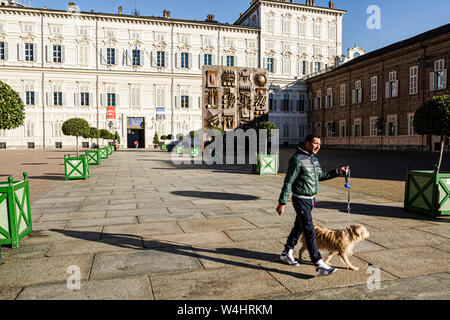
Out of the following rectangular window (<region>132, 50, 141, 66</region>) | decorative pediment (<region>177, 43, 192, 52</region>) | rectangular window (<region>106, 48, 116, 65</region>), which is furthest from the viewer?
decorative pediment (<region>177, 43, 192, 52</region>)

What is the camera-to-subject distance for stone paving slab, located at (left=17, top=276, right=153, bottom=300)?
3.12m

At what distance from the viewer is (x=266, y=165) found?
558 inches

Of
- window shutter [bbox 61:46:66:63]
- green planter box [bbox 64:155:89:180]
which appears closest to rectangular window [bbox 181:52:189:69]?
window shutter [bbox 61:46:66:63]

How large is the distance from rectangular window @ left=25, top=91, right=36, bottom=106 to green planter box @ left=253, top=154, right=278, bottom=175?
34688mm

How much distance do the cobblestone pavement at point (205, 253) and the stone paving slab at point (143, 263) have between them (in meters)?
0.01

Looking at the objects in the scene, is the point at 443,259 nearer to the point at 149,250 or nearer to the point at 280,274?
the point at 280,274

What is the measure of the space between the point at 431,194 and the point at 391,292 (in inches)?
156

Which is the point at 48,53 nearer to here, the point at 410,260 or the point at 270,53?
the point at 270,53

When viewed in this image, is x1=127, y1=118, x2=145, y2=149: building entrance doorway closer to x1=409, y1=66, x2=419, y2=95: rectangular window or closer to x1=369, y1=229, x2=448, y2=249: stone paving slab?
x1=409, y1=66, x2=419, y2=95: rectangular window

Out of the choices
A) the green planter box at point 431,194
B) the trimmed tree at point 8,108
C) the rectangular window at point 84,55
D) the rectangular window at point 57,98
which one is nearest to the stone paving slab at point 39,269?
the trimmed tree at point 8,108

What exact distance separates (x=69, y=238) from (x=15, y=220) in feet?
2.59

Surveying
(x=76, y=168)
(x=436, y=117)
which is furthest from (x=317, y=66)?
(x=76, y=168)
